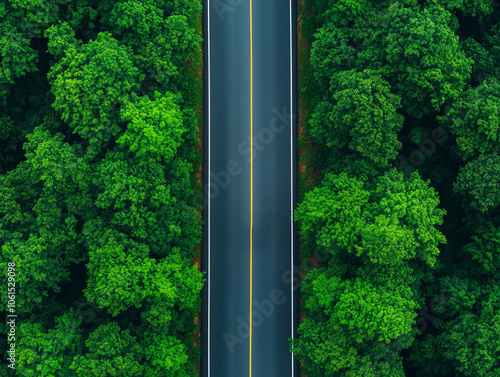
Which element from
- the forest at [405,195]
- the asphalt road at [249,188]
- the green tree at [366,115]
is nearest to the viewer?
the forest at [405,195]

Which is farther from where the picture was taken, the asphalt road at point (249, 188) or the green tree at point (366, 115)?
the asphalt road at point (249, 188)

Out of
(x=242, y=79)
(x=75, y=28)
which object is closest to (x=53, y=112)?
(x=75, y=28)

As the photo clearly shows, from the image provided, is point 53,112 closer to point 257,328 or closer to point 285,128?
point 285,128
